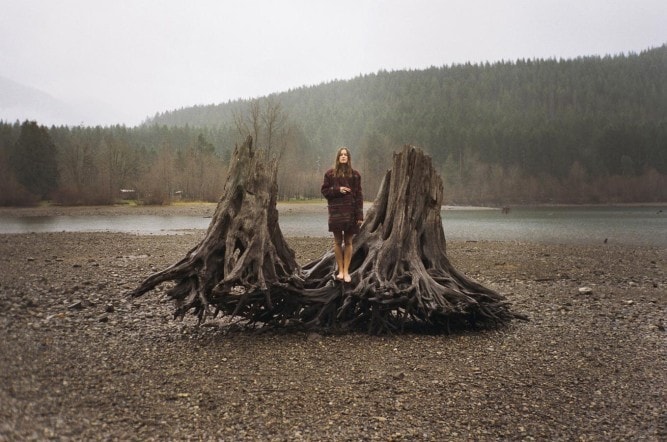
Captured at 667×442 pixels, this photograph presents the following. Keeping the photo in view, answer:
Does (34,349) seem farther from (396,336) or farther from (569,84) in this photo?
(569,84)

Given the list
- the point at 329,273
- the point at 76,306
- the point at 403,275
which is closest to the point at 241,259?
the point at 329,273

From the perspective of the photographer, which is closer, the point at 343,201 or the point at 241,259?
the point at 241,259

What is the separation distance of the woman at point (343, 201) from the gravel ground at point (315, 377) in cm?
175

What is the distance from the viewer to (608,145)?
352ft

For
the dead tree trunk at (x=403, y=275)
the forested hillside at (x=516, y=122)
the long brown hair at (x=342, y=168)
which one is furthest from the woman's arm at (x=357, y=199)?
the forested hillside at (x=516, y=122)

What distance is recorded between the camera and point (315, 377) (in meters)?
6.89

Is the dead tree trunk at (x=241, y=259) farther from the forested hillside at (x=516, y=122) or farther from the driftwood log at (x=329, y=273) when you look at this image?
the forested hillside at (x=516, y=122)

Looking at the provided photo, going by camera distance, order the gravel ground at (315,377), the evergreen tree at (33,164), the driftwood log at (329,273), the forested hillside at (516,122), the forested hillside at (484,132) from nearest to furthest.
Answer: the gravel ground at (315,377) < the driftwood log at (329,273) < the evergreen tree at (33,164) < the forested hillside at (484,132) < the forested hillside at (516,122)

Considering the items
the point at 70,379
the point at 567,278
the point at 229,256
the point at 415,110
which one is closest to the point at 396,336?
the point at 229,256

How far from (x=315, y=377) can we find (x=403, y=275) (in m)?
3.30

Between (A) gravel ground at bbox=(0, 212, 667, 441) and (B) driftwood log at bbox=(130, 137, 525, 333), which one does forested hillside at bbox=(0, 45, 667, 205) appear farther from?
(A) gravel ground at bbox=(0, 212, 667, 441)

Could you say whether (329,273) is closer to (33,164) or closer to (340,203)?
(340,203)

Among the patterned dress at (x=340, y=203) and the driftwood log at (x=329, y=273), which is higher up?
the patterned dress at (x=340, y=203)

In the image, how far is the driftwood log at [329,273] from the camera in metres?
8.72
